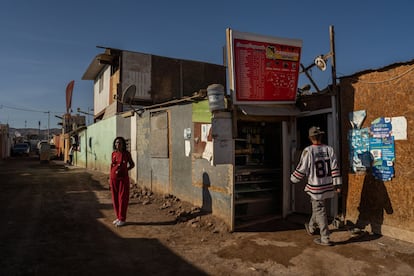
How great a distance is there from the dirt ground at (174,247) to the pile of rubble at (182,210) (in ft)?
0.08

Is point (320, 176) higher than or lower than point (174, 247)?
higher

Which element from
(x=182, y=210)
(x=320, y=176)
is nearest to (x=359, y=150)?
(x=320, y=176)

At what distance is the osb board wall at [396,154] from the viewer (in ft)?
15.9

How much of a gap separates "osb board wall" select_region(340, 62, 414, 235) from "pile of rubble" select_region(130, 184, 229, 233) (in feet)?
7.84

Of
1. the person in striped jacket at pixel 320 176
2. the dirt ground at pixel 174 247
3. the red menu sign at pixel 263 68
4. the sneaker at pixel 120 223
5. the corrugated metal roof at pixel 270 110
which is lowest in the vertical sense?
the dirt ground at pixel 174 247

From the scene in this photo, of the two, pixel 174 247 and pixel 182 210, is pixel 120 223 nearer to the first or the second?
pixel 182 210

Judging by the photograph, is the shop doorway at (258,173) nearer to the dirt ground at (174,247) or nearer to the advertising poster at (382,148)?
the dirt ground at (174,247)

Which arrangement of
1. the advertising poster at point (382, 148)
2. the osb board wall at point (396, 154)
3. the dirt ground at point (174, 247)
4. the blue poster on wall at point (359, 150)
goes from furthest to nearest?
the blue poster on wall at point (359, 150), the advertising poster at point (382, 148), the osb board wall at point (396, 154), the dirt ground at point (174, 247)

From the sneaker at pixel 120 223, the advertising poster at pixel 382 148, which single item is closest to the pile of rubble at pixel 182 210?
the sneaker at pixel 120 223

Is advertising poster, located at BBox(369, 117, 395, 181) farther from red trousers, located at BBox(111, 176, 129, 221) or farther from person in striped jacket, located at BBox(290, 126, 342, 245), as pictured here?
red trousers, located at BBox(111, 176, 129, 221)

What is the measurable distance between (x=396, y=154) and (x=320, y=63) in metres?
2.27

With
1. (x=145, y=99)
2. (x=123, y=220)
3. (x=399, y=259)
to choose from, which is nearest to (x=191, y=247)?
(x=123, y=220)

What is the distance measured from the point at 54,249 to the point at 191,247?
2.05 m

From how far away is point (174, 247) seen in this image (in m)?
4.96
